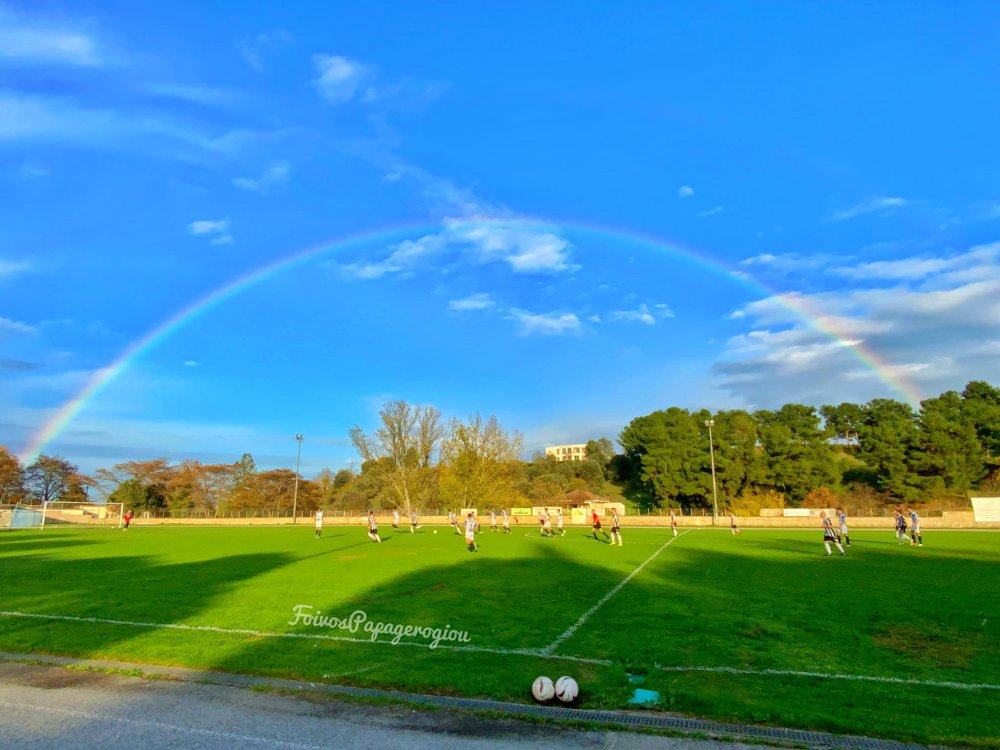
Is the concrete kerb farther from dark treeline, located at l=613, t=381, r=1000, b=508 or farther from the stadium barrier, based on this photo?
dark treeline, located at l=613, t=381, r=1000, b=508

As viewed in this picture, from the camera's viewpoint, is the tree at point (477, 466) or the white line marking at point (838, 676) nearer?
the white line marking at point (838, 676)

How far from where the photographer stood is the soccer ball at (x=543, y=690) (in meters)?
7.09

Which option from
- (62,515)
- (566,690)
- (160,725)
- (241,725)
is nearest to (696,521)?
(566,690)

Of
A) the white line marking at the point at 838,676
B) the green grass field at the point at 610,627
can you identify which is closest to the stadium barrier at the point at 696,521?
the green grass field at the point at 610,627

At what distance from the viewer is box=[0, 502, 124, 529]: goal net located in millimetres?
64250

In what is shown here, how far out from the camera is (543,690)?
714cm

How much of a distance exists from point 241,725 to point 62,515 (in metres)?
93.1

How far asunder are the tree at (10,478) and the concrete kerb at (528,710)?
102459 mm

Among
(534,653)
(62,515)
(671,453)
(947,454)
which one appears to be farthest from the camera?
(671,453)

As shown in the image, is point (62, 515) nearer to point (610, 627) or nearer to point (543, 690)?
point (610, 627)

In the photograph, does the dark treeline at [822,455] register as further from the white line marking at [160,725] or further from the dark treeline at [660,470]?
the white line marking at [160,725]

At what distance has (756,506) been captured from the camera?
6869 cm

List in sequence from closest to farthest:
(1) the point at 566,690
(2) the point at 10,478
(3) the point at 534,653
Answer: (1) the point at 566,690
(3) the point at 534,653
(2) the point at 10,478

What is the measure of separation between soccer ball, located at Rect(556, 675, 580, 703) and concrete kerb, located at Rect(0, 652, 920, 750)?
13cm
